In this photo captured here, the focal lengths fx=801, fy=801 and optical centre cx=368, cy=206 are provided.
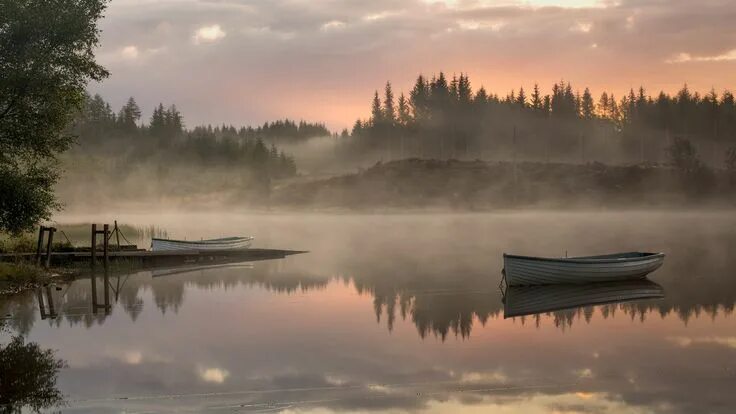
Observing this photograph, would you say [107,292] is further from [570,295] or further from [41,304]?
[570,295]

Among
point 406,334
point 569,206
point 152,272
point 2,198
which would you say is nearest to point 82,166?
point 569,206

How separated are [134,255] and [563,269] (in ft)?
94.9

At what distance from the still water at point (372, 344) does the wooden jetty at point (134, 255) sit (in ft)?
9.31

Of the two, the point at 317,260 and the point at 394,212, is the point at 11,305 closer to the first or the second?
the point at 317,260

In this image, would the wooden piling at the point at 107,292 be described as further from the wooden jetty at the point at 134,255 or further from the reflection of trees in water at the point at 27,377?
the reflection of trees in water at the point at 27,377

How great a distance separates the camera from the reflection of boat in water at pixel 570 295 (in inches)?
1463

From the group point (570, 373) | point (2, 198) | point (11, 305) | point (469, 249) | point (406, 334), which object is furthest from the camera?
point (469, 249)

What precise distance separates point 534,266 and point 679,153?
536 ft

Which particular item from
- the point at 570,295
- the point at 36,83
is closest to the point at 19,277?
the point at 36,83

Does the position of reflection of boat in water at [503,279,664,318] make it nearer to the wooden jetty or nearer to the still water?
the still water

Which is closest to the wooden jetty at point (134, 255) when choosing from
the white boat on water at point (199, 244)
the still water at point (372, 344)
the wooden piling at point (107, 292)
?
the white boat on water at point (199, 244)

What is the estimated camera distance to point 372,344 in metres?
28.7

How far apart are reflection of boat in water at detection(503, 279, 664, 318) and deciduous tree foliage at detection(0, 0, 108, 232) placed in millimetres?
23742

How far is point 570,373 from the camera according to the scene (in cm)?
2394
